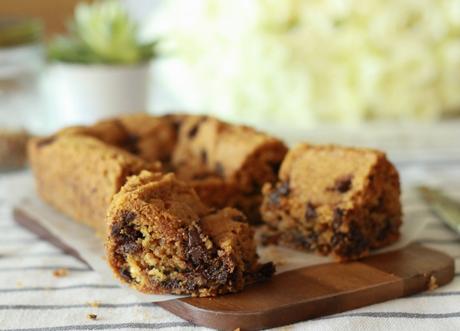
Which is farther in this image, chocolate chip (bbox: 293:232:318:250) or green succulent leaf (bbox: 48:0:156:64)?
green succulent leaf (bbox: 48:0:156:64)

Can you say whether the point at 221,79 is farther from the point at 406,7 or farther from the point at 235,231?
the point at 235,231

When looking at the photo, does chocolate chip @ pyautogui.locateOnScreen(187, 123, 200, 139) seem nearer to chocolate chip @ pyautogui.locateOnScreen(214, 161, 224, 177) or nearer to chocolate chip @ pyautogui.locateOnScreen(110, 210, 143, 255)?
chocolate chip @ pyautogui.locateOnScreen(214, 161, 224, 177)

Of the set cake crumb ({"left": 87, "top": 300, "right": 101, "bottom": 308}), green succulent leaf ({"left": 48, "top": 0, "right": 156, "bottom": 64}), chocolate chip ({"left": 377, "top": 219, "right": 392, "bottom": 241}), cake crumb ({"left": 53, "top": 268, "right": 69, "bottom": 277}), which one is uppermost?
green succulent leaf ({"left": 48, "top": 0, "right": 156, "bottom": 64})

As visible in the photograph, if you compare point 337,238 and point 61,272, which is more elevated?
point 337,238

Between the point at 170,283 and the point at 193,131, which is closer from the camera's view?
the point at 170,283

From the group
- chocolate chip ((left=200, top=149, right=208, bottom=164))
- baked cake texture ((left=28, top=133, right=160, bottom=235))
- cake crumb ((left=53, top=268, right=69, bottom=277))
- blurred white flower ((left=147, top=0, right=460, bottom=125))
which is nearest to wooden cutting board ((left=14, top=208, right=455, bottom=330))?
cake crumb ((left=53, top=268, right=69, bottom=277))

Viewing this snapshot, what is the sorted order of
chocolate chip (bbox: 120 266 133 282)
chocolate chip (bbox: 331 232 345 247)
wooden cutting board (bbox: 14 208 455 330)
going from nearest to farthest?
wooden cutting board (bbox: 14 208 455 330) < chocolate chip (bbox: 120 266 133 282) < chocolate chip (bbox: 331 232 345 247)

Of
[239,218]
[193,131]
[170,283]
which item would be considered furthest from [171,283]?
[193,131]

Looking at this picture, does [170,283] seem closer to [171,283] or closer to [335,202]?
[171,283]
